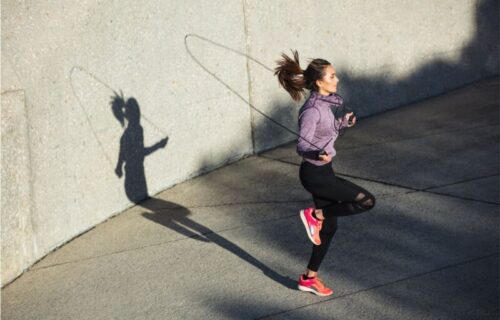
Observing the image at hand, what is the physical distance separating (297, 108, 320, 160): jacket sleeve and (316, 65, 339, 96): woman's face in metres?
0.19

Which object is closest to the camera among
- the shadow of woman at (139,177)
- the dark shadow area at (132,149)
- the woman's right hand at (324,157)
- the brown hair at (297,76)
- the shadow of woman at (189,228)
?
the woman's right hand at (324,157)

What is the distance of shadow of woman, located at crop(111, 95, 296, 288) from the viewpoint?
752 cm

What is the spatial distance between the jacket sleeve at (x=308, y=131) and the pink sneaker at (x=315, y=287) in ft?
2.73

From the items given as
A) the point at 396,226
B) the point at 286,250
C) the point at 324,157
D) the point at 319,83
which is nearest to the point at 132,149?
the point at 286,250

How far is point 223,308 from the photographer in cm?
585

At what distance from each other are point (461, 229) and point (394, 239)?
1.67 feet

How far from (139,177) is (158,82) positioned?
2.90 ft

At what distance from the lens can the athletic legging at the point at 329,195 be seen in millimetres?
5852

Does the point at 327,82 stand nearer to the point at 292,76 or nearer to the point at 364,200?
the point at 292,76

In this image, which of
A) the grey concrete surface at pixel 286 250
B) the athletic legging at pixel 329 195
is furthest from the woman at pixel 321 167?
the grey concrete surface at pixel 286 250

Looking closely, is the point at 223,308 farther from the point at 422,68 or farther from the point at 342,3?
the point at 422,68

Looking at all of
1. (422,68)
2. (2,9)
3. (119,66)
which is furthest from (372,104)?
(2,9)

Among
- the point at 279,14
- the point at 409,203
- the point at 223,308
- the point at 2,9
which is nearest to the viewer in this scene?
the point at 223,308

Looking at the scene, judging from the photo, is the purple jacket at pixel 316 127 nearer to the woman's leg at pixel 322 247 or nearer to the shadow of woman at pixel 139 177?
the woman's leg at pixel 322 247
